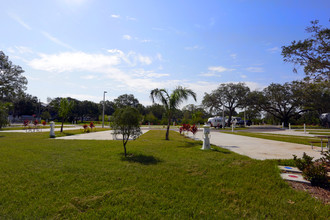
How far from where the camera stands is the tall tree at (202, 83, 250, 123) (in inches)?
1697

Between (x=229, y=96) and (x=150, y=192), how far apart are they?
42.7 meters

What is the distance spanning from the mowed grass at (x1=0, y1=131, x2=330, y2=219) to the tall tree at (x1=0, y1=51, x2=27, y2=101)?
35.2 m

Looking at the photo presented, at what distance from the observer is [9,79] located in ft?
111

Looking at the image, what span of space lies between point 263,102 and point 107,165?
43.9 meters

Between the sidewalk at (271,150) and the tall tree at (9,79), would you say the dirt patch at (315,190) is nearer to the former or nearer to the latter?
the sidewalk at (271,150)

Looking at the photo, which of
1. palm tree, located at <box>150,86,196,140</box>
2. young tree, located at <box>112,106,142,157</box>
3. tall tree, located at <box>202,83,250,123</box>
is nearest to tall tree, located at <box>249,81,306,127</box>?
tall tree, located at <box>202,83,250,123</box>

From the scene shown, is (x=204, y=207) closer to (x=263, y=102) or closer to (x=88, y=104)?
(x=263, y=102)

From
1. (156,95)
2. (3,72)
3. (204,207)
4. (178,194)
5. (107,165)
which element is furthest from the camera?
(3,72)

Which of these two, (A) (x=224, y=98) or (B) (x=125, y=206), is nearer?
(B) (x=125, y=206)

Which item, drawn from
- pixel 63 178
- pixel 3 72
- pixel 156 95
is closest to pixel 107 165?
pixel 63 178

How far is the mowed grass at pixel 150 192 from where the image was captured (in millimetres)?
3139

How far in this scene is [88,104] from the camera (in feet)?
233

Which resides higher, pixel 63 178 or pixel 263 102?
pixel 263 102

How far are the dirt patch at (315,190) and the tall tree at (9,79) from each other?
136 ft
